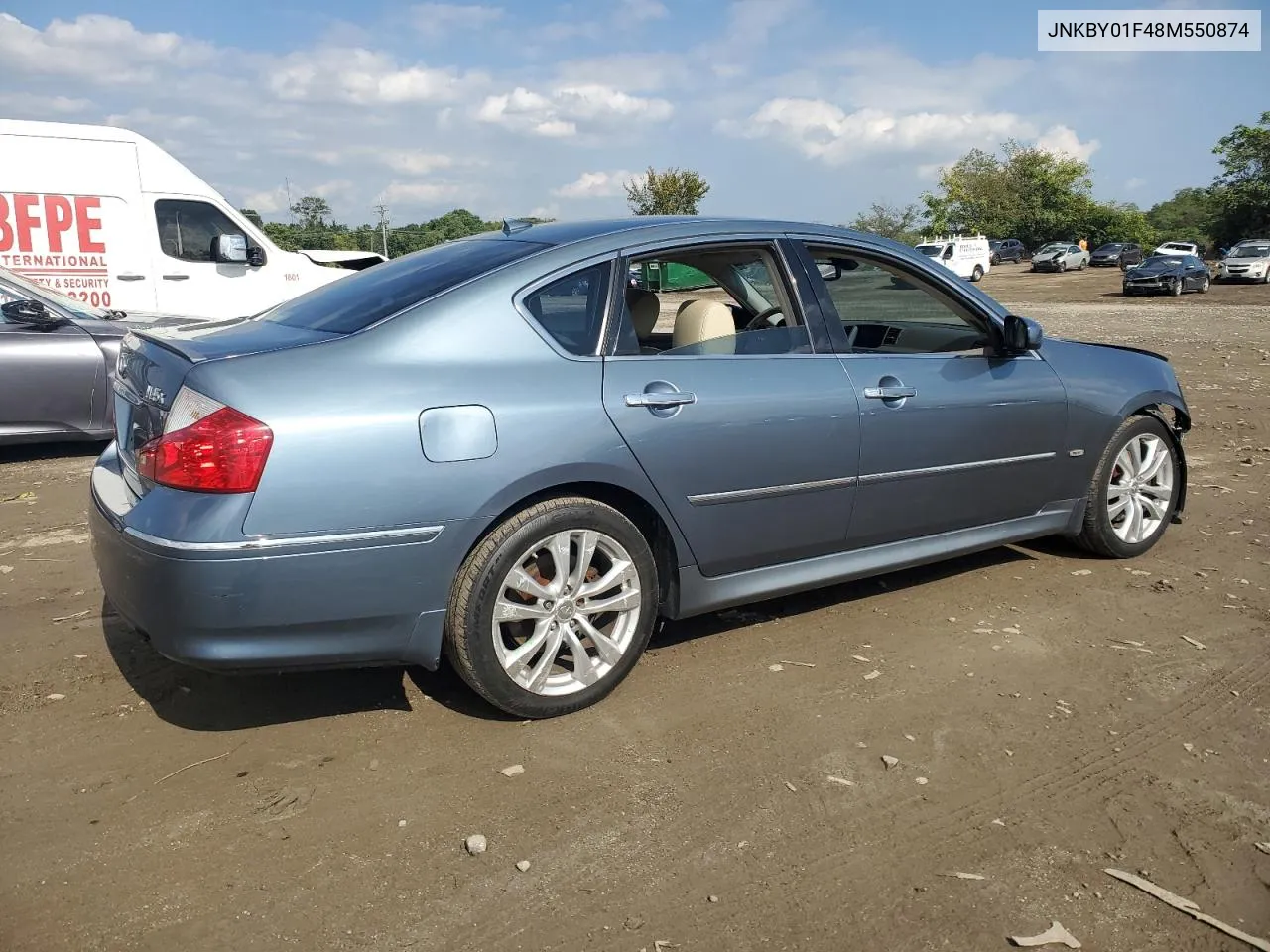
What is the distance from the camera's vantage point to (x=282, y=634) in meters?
3.03

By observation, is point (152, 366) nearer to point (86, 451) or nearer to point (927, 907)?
point (927, 907)

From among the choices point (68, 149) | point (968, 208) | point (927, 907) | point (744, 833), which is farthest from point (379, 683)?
point (968, 208)

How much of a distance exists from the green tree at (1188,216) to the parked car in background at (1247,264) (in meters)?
27.5

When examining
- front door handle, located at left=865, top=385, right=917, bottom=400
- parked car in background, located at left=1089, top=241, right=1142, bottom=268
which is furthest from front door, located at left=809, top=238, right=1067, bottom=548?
parked car in background, located at left=1089, top=241, right=1142, bottom=268

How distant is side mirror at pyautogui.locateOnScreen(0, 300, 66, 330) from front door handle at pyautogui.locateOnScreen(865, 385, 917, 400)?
6.16m

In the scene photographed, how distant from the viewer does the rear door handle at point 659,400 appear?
349 centimetres

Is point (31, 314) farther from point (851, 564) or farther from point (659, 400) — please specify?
point (851, 564)

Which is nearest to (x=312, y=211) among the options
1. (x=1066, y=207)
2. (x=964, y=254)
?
(x=964, y=254)

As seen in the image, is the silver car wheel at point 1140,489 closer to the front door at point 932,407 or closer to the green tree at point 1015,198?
the front door at point 932,407

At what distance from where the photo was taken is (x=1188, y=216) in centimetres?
8062

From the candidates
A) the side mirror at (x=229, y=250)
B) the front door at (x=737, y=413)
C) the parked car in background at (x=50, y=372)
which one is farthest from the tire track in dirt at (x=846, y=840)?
the side mirror at (x=229, y=250)

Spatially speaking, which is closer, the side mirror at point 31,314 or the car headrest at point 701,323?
the car headrest at point 701,323

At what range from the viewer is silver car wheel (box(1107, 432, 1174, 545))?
16.7 feet

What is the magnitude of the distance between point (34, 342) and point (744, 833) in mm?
6696
